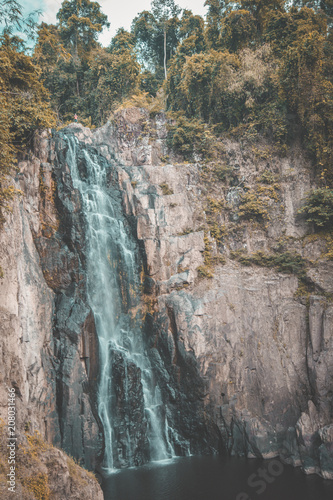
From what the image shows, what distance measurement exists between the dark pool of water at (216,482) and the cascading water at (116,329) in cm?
132

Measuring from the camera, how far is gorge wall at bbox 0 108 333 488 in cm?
1484

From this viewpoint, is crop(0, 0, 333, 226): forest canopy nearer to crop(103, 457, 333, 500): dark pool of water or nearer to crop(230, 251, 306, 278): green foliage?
crop(230, 251, 306, 278): green foliage

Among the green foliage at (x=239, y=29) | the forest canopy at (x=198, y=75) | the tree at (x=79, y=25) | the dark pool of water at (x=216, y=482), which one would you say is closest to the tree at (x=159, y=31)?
the forest canopy at (x=198, y=75)

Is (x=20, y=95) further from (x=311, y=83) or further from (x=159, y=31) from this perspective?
(x=159, y=31)

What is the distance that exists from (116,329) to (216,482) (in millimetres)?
8206

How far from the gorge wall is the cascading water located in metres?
0.61

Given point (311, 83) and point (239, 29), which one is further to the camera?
point (239, 29)

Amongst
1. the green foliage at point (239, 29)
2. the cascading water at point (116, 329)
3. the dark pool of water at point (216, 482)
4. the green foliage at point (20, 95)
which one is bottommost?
the dark pool of water at point (216, 482)

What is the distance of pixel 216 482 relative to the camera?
13961 mm

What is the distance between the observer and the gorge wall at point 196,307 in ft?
48.7

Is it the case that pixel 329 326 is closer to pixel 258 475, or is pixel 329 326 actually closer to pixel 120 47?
pixel 258 475

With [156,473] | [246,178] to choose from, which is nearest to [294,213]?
[246,178]

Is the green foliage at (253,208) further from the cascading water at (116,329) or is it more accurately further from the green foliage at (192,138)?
the cascading water at (116,329)

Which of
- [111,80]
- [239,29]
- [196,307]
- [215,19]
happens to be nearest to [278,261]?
[196,307]
